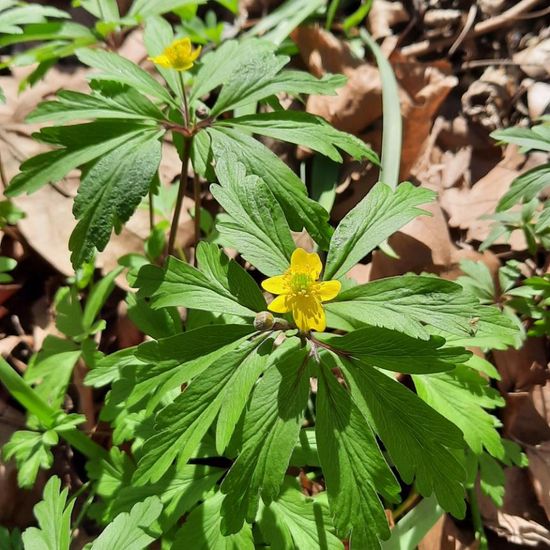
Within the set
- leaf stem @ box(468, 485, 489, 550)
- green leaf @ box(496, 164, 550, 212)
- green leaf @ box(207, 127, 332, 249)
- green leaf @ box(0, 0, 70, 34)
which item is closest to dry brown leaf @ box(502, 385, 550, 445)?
leaf stem @ box(468, 485, 489, 550)

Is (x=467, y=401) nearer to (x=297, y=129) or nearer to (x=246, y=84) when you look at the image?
(x=297, y=129)

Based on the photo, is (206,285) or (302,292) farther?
(206,285)

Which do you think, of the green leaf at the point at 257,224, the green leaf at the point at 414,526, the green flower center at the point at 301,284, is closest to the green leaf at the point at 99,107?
the green leaf at the point at 257,224

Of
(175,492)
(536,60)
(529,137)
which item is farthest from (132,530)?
(536,60)

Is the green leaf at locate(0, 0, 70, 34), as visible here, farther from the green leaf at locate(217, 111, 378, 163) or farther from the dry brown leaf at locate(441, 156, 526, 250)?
the dry brown leaf at locate(441, 156, 526, 250)

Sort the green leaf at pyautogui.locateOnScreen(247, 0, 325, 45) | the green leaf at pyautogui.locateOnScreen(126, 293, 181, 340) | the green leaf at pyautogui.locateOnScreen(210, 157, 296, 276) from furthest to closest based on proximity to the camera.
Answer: the green leaf at pyautogui.locateOnScreen(247, 0, 325, 45)
the green leaf at pyautogui.locateOnScreen(126, 293, 181, 340)
the green leaf at pyautogui.locateOnScreen(210, 157, 296, 276)

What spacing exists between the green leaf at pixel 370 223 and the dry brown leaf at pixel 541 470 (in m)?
1.14

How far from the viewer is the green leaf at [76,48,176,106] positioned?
1.52 meters

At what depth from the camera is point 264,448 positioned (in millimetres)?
1158

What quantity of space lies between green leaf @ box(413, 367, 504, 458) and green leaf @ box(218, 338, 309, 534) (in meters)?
0.52

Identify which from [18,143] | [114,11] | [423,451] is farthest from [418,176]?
[18,143]

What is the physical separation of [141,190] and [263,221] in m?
0.35

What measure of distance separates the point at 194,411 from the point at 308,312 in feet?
1.08

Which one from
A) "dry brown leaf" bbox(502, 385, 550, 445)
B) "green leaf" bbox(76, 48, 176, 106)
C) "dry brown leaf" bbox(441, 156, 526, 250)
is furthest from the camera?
"dry brown leaf" bbox(441, 156, 526, 250)
